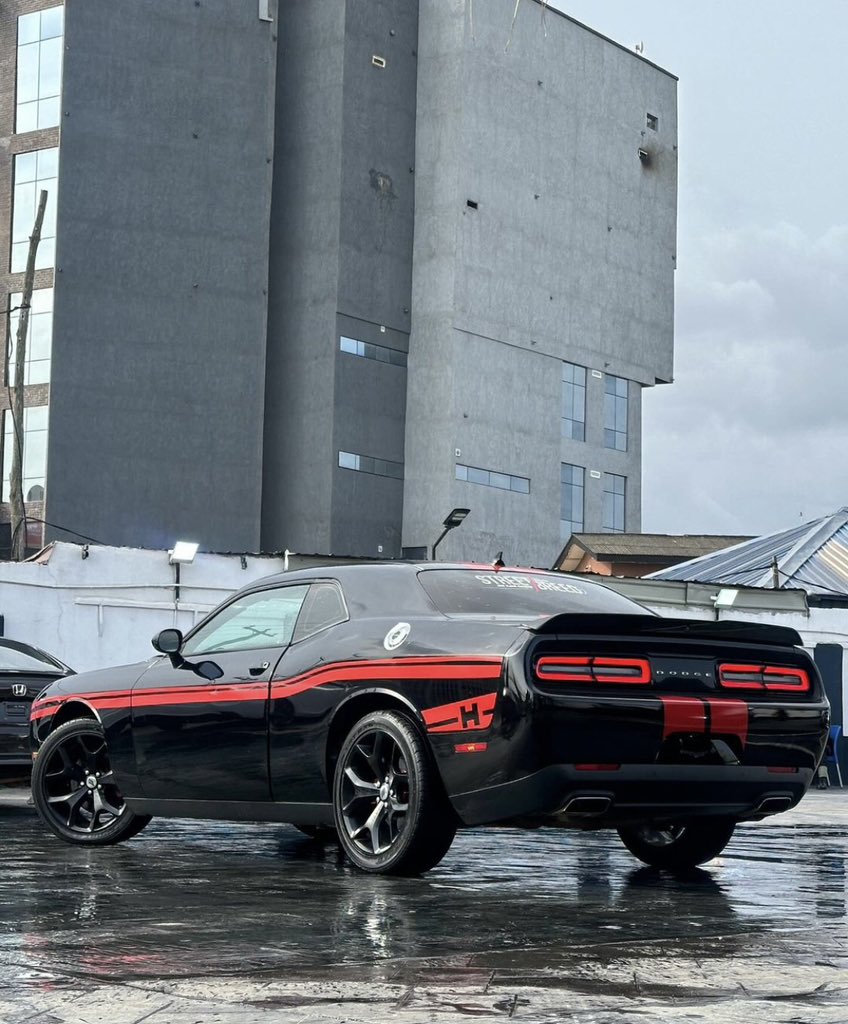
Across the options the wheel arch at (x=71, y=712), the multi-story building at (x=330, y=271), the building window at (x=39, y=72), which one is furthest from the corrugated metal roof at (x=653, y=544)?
the wheel arch at (x=71, y=712)

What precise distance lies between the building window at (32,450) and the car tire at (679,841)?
1884 inches

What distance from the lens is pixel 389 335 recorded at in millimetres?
65375

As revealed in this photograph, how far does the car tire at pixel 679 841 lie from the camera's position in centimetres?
891

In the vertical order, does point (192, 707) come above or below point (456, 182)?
below

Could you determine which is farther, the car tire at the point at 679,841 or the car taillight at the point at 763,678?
the car tire at the point at 679,841

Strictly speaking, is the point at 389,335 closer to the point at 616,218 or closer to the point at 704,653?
the point at 616,218

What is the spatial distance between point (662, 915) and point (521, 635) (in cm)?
137

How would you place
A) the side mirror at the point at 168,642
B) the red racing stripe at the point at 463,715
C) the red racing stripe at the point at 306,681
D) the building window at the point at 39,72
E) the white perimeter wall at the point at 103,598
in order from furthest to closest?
the building window at the point at 39,72, the white perimeter wall at the point at 103,598, the side mirror at the point at 168,642, the red racing stripe at the point at 306,681, the red racing stripe at the point at 463,715

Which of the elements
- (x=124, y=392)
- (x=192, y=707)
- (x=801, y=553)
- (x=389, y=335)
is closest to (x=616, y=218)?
(x=389, y=335)

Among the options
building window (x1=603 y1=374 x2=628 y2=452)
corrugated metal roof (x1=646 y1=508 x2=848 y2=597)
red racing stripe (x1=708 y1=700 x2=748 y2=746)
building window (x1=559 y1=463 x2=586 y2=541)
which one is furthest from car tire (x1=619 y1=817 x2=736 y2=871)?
building window (x1=603 y1=374 x2=628 y2=452)

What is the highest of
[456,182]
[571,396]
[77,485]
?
[456,182]

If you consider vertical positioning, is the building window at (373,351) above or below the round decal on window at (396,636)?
above

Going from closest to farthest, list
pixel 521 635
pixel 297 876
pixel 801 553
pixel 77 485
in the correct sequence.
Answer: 1. pixel 521 635
2. pixel 297 876
3. pixel 801 553
4. pixel 77 485

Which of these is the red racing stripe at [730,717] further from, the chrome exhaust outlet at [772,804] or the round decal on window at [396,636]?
the round decal on window at [396,636]
